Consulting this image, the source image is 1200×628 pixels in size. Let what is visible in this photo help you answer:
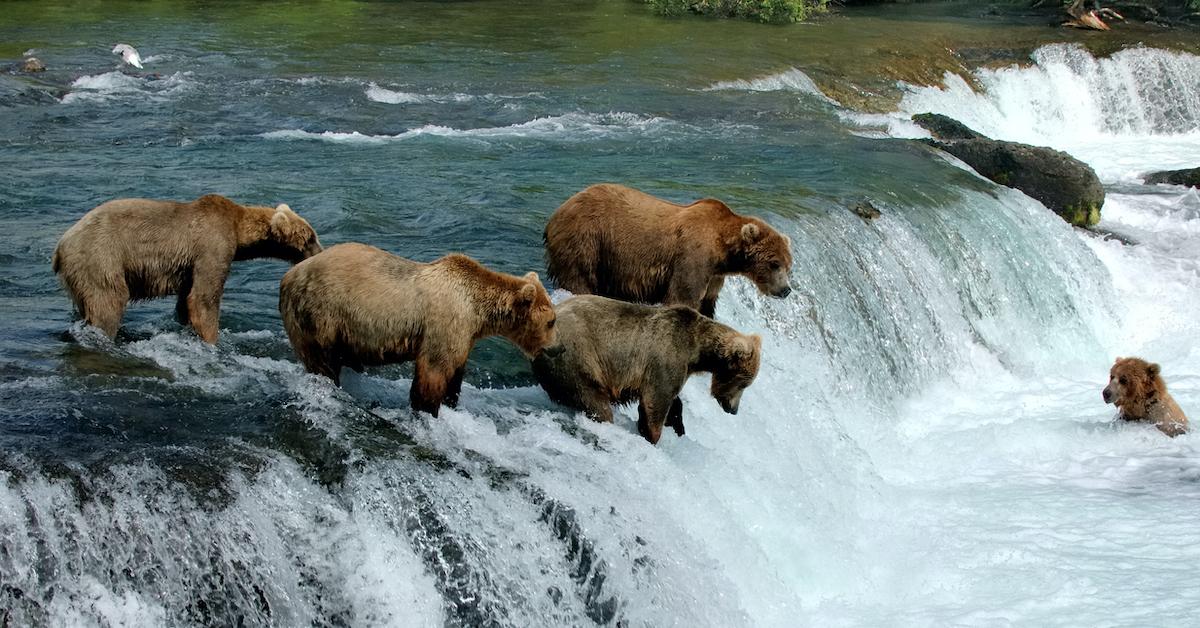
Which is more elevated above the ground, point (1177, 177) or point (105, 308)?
point (105, 308)

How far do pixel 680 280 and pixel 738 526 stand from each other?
1.83 m

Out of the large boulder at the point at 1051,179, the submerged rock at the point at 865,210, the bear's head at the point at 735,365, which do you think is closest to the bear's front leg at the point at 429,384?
the bear's head at the point at 735,365

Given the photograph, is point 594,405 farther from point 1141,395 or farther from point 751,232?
point 1141,395

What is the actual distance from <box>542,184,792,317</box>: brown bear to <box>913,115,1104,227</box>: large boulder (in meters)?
9.60

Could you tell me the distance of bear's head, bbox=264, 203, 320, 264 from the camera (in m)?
8.02

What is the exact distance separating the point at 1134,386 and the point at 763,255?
400 centimetres

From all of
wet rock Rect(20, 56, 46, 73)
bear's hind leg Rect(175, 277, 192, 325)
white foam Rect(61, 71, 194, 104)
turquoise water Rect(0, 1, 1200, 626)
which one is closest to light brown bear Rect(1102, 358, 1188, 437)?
turquoise water Rect(0, 1, 1200, 626)

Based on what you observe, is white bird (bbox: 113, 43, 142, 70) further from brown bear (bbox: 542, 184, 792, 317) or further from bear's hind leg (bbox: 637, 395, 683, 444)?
bear's hind leg (bbox: 637, 395, 683, 444)

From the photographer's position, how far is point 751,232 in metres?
8.56

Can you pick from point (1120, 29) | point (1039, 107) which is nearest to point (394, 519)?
point (1039, 107)

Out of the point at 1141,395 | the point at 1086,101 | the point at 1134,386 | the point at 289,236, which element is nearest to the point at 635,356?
the point at 289,236

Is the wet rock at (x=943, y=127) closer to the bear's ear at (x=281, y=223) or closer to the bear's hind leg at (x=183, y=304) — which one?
the bear's ear at (x=281, y=223)

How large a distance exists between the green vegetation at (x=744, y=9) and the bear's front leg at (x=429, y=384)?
82.4 ft

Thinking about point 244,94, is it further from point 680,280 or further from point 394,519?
point 394,519
